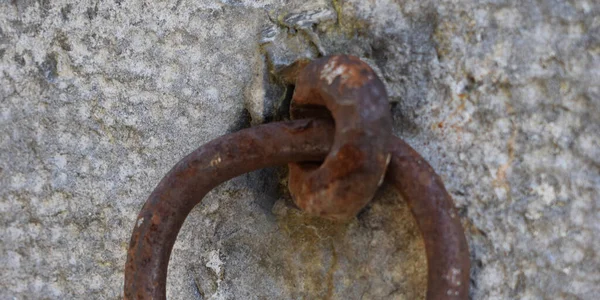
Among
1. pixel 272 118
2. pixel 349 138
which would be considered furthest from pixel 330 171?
pixel 272 118

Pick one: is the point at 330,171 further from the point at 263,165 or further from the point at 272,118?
the point at 272,118

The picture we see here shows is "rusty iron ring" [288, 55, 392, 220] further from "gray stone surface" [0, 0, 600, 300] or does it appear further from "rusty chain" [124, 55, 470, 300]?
"gray stone surface" [0, 0, 600, 300]

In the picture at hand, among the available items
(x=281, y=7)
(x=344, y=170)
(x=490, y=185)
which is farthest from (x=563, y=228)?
(x=281, y=7)

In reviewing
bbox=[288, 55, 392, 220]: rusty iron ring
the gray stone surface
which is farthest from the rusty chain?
the gray stone surface

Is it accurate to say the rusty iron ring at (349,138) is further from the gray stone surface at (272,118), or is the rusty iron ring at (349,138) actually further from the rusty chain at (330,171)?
the gray stone surface at (272,118)

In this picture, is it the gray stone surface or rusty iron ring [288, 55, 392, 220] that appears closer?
rusty iron ring [288, 55, 392, 220]
